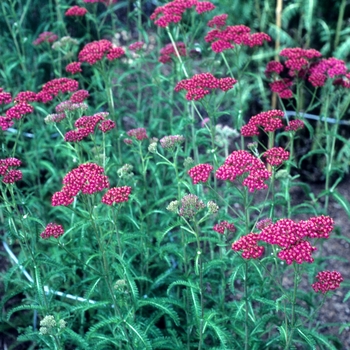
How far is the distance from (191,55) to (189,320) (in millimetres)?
2237

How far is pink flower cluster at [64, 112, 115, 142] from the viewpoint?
3.27m

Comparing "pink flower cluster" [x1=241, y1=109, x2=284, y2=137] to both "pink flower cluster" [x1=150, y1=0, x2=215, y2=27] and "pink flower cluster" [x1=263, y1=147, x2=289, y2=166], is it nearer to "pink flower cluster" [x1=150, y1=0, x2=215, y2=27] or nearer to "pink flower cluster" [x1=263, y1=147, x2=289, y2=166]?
"pink flower cluster" [x1=263, y1=147, x2=289, y2=166]

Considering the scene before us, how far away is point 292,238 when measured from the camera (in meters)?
2.49

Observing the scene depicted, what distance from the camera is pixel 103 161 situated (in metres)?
3.61

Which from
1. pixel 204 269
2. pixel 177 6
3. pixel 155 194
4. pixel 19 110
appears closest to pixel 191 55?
pixel 177 6

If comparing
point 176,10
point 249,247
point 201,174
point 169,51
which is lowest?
point 249,247

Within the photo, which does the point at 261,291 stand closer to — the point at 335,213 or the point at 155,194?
the point at 155,194

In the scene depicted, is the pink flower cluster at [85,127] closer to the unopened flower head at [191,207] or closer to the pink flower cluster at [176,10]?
the unopened flower head at [191,207]

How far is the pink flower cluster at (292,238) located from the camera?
246cm

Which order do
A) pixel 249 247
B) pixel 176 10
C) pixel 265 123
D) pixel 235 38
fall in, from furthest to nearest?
pixel 176 10 → pixel 235 38 → pixel 265 123 → pixel 249 247

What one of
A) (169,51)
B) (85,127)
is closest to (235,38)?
(169,51)

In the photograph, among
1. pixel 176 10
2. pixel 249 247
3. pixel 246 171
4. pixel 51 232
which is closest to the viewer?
pixel 249 247

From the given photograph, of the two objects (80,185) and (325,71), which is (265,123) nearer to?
(325,71)

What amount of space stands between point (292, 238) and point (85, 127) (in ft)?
5.06
